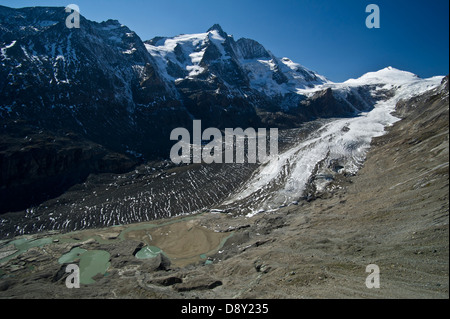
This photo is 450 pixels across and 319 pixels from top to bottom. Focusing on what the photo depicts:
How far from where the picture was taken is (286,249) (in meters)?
25.0

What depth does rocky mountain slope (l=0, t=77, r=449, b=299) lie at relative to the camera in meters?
17.7

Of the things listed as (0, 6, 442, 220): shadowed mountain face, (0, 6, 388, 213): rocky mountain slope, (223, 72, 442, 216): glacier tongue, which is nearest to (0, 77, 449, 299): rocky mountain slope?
(223, 72, 442, 216): glacier tongue

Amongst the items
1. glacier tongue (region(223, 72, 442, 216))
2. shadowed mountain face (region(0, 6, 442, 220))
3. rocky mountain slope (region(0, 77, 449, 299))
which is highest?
shadowed mountain face (region(0, 6, 442, 220))

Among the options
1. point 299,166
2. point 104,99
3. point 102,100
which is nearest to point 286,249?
point 299,166

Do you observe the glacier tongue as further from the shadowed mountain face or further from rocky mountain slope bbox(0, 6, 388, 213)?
rocky mountain slope bbox(0, 6, 388, 213)

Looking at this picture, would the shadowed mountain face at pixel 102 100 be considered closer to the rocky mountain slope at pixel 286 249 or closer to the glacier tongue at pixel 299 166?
the rocky mountain slope at pixel 286 249

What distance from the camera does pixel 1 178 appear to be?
154 feet

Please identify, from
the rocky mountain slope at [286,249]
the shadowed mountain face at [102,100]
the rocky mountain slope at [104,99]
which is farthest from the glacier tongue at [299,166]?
the rocky mountain slope at [104,99]

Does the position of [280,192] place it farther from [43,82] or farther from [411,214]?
[43,82]

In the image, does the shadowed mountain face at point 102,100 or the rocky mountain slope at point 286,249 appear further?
the shadowed mountain face at point 102,100

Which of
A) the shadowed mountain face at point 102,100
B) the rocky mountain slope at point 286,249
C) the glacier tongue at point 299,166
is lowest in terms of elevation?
the rocky mountain slope at point 286,249

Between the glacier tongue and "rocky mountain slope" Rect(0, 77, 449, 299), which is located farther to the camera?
the glacier tongue

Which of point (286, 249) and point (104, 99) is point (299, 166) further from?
point (104, 99)

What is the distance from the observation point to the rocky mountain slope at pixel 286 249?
1770cm
